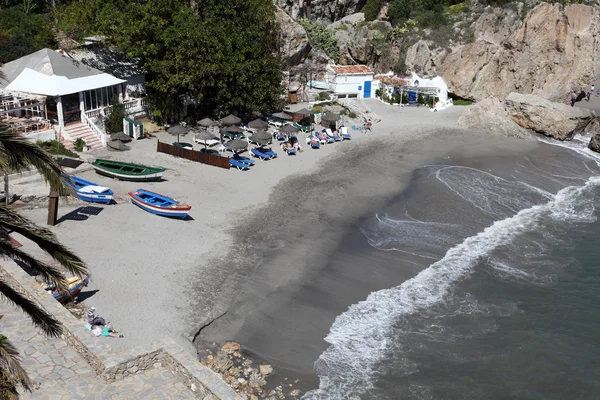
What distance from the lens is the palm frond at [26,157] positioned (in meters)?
12.0

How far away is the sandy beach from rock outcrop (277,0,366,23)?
34.8m

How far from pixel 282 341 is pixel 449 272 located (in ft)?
29.8

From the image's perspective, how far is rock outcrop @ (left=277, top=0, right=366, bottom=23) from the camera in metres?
71.4

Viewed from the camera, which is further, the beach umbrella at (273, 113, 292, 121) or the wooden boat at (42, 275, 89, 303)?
the beach umbrella at (273, 113, 292, 121)

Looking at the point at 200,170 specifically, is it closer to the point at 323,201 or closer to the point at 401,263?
the point at 323,201

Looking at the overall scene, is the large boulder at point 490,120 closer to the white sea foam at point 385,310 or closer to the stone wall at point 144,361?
the white sea foam at point 385,310

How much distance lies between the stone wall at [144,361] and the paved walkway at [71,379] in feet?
0.58

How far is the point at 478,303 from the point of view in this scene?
78.9ft

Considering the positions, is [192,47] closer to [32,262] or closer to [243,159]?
[243,159]

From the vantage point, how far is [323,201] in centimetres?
3328

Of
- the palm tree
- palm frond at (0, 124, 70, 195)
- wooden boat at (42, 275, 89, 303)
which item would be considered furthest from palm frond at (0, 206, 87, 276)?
wooden boat at (42, 275, 89, 303)

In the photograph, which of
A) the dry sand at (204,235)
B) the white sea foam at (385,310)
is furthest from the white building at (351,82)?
the white sea foam at (385,310)

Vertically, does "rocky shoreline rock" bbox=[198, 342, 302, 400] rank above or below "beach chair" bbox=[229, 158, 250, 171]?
below

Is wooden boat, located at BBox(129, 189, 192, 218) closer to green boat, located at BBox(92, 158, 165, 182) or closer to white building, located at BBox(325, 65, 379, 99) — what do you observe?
green boat, located at BBox(92, 158, 165, 182)
